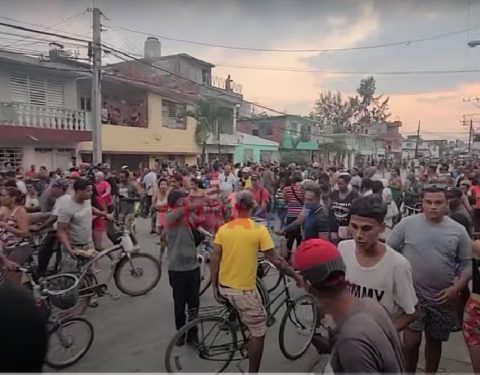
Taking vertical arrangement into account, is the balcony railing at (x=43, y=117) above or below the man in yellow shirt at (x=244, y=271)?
above

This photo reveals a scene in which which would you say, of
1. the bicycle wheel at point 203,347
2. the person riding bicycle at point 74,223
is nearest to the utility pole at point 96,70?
the person riding bicycle at point 74,223

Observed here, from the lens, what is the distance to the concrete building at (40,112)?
15.5 m

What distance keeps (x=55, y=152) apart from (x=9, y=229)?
44.1ft

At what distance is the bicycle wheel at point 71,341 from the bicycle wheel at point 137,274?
5.92 ft

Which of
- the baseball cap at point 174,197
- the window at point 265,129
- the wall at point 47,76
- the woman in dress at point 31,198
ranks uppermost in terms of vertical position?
the wall at point 47,76

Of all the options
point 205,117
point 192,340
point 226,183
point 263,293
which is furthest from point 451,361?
point 205,117

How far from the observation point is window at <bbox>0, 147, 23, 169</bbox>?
15.5m

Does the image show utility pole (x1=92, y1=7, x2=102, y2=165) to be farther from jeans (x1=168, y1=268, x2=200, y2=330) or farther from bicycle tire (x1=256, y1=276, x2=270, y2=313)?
bicycle tire (x1=256, y1=276, x2=270, y2=313)

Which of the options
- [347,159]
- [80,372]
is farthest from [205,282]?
[347,159]

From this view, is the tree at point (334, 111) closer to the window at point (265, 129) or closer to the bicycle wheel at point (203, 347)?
the window at point (265, 129)

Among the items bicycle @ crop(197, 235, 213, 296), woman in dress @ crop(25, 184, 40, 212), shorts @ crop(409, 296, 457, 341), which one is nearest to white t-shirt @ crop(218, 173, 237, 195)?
woman in dress @ crop(25, 184, 40, 212)

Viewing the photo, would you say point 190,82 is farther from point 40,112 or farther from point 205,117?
point 40,112

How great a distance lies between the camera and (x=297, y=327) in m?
4.29

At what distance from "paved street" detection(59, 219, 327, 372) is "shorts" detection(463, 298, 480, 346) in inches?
59.7
